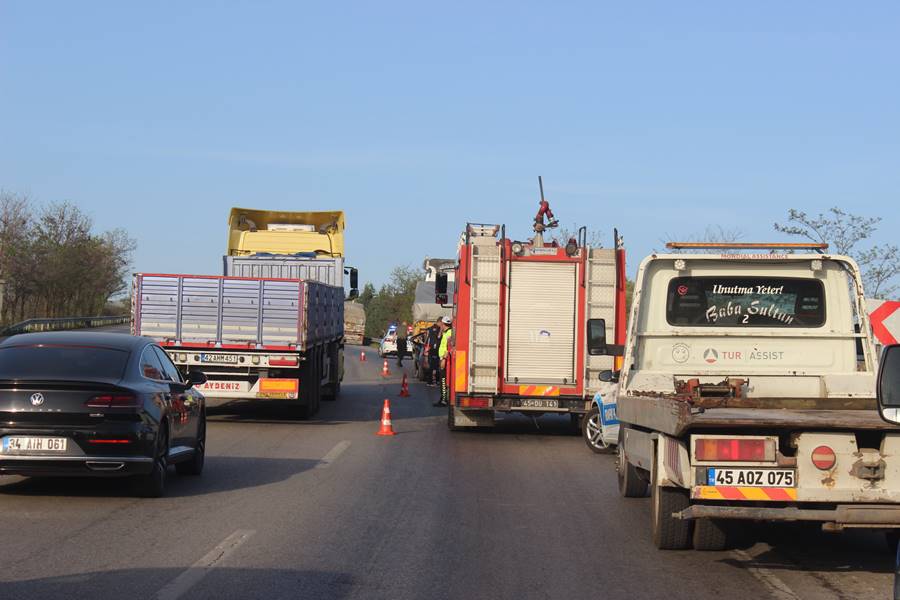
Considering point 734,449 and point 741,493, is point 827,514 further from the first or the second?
point 734,449

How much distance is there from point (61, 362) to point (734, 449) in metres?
6.39

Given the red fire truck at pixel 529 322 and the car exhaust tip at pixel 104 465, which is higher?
the red fire truck at pixel 529 322

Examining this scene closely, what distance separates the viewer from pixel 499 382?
18391 mm

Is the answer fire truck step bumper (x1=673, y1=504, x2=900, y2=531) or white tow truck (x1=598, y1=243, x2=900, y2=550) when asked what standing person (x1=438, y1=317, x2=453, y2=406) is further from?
fire truck step bumper (x1=673, y1=504, x2=900, y2=531)

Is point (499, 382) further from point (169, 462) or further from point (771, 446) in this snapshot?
point (771, 446)

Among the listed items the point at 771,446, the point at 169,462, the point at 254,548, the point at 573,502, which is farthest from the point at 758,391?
the point at 169,462

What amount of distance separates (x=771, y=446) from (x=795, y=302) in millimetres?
3364

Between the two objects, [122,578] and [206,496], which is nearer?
[122,578]

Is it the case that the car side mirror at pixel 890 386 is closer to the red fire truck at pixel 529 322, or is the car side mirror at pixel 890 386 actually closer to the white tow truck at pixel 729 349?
the white tow truck at pixel 729 349

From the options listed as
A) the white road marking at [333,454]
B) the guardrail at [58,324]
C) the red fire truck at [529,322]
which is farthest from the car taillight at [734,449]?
the guardrail at [58,324]

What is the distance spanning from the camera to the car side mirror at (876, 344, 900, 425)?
3846 mm

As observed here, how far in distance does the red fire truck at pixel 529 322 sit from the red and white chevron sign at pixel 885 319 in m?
4.36

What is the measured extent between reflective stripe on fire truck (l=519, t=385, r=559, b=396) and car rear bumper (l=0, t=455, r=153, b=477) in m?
8.76

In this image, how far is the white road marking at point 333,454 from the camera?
567 inches
